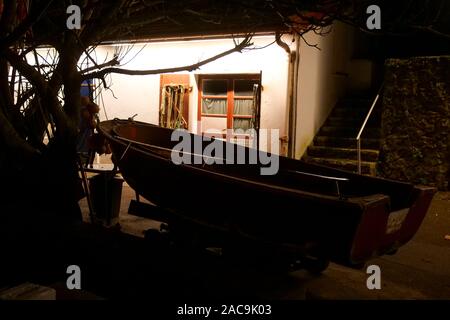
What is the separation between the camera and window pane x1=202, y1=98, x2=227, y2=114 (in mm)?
12141

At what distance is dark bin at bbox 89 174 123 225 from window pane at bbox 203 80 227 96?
591cm

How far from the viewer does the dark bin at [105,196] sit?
6.78 metres

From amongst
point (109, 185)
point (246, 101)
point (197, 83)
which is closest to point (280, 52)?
point (246, 101)

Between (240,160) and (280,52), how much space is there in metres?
4.78

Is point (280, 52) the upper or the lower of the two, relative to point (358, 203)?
upper

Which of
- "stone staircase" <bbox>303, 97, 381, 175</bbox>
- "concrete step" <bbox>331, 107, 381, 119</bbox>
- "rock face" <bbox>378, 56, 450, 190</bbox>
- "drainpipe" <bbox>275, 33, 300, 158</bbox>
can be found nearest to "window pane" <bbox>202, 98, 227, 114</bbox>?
"drainpipe" <bbox>275, 33, 300, 158</bbox>

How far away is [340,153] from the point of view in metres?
11.2

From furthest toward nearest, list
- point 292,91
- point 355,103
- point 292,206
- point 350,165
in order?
point 355,103
point 350,165
point 292,91
point 292,206

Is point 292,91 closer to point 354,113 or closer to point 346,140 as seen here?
point 346,140

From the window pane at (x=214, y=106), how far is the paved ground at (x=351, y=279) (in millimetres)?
5356

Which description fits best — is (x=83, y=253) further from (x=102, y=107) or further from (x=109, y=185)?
(x=102, y=107)

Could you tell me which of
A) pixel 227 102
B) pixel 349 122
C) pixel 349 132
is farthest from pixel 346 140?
pixel 227 102

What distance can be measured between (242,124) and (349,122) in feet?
10.6

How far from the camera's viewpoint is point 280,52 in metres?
10.7
